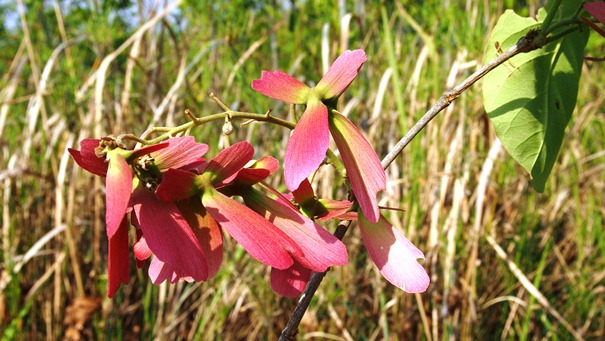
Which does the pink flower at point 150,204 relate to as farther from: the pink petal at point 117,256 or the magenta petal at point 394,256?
the magenta petal at point 394,256

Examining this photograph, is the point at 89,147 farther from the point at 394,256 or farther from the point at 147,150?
the point at 394,256

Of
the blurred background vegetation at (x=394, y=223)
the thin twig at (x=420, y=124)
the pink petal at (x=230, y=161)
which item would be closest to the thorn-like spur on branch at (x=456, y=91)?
the thin twig at (x=420, y=124)

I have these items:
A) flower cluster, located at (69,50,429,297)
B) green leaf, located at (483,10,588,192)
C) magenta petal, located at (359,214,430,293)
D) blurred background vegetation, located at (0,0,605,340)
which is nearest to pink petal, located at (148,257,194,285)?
flower cluster, located at (69,50,429,297)

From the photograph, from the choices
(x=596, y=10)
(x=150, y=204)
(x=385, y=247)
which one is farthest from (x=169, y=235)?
(x=596, y=10)

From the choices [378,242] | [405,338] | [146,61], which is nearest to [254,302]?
[405,338]

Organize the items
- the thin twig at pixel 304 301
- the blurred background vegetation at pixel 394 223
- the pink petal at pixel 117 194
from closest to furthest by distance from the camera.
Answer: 1. the pink petal at pixel 117 194
2. the thin twig at pixel 304 301
3. the blurred background vegetation at pixel 394 223

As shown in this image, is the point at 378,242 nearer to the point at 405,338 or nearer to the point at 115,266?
the point at 115,266
